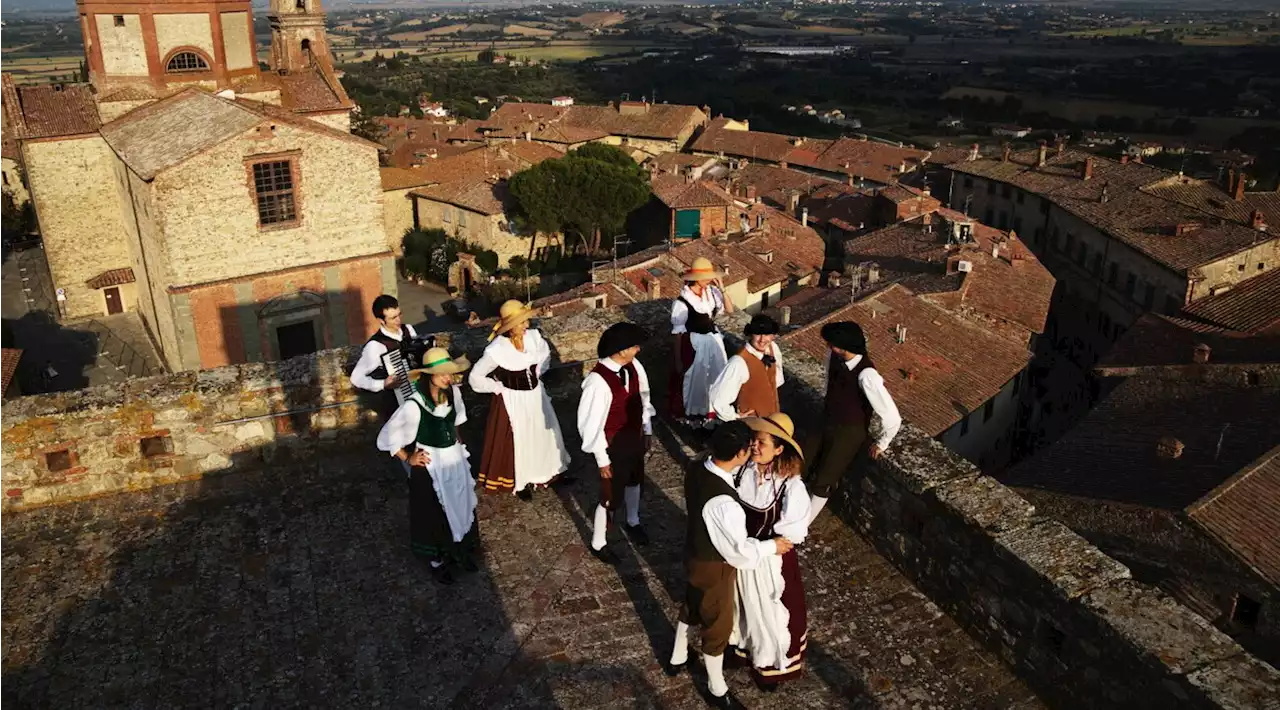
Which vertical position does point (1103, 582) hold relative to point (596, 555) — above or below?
above

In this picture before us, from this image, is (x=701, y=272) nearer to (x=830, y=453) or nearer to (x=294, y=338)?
(x=830, y=453)

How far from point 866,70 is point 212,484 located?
160 meters

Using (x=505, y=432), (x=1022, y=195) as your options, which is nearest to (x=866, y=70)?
(x=1022, y=195)

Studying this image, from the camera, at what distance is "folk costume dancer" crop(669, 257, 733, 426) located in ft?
27.9

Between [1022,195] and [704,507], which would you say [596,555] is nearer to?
[704,507]

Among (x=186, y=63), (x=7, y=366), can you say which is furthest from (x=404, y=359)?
(x=186, y=63)

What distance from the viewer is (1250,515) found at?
15859mm

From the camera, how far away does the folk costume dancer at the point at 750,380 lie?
7.09 metres

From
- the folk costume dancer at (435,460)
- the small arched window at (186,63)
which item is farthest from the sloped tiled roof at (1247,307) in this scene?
the small arched window at (186,63)

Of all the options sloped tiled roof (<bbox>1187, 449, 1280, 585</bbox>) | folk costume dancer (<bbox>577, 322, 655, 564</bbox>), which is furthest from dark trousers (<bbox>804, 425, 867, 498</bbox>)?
sloped tiled roof (<bbox>1187, 449, 1280, 585</bbox>)

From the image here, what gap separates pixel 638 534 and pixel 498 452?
1.25m

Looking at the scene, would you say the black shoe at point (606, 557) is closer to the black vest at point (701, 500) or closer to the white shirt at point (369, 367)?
the black vest at point (701, 500)

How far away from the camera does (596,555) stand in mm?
6953

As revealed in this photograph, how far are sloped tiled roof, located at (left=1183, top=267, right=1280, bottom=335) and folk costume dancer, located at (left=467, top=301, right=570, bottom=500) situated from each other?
2720 cm
